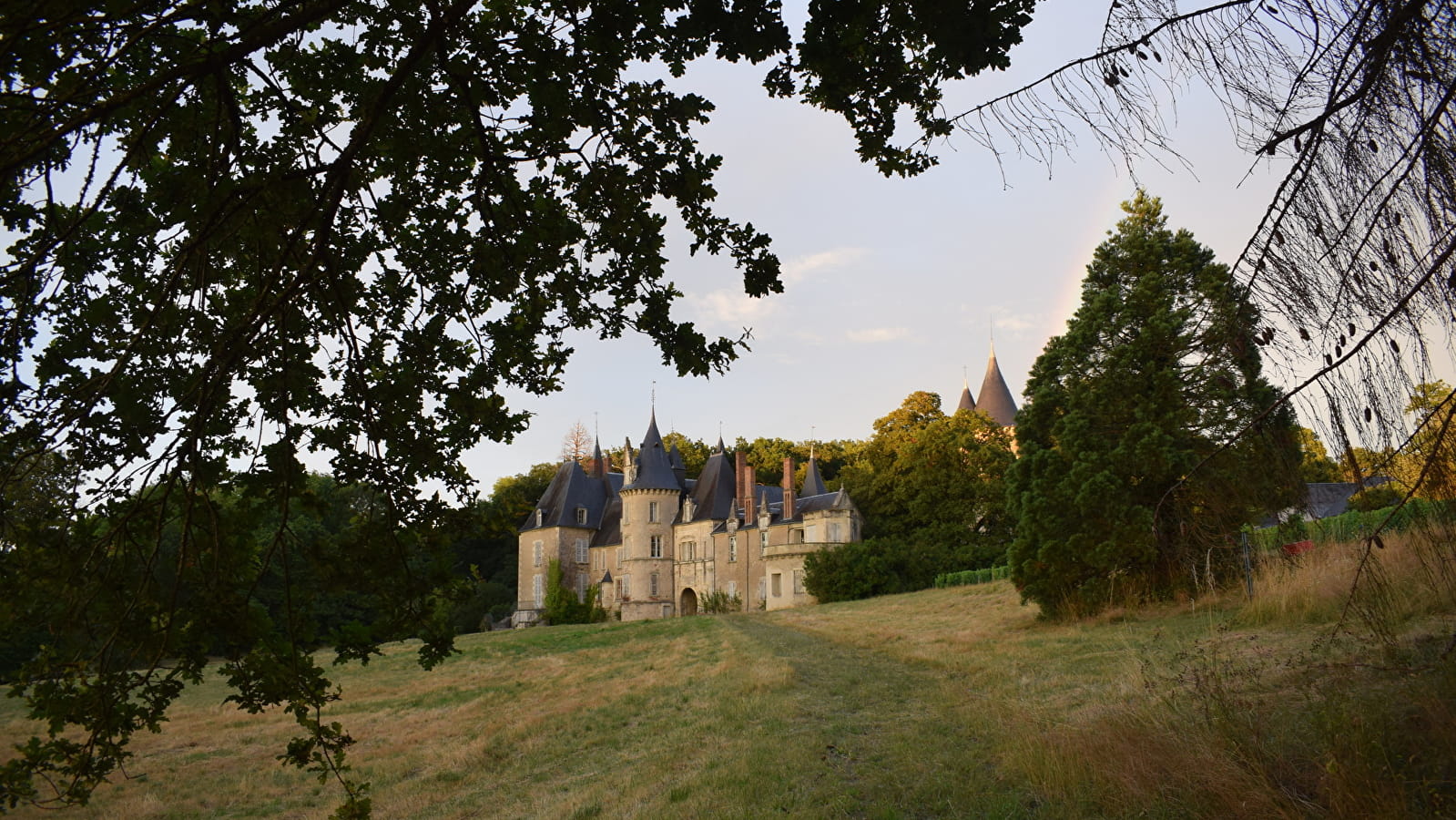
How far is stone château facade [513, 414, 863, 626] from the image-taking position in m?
42.3

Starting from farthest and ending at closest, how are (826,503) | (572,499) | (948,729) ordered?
(572,499)
(826,503)
(948,729)

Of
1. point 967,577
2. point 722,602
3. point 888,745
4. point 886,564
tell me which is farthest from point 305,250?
point 722,602

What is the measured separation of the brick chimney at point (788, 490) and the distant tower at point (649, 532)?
25.2ft

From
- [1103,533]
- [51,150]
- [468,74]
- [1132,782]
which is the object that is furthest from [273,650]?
[1103,533]

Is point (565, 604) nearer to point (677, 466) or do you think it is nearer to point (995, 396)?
point (677, 466)

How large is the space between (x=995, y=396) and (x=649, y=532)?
23.6 metres

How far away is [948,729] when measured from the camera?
8492 millimetres

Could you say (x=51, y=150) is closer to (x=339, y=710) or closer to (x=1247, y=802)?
(x=1247, y=802)

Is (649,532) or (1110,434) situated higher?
(1110,434)

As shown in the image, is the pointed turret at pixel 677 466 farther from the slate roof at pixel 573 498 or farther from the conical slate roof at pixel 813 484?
the conical slate roof at pixel 813 484

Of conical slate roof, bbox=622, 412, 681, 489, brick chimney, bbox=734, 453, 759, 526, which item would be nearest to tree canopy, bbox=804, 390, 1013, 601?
brick chimney, bbox=734, 453, 759, 526

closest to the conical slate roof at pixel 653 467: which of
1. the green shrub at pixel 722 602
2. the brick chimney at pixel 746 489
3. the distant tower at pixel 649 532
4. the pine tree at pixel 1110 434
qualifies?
the distant tower at pixel 649 532

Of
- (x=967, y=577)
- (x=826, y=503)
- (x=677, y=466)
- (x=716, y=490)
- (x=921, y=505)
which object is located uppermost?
(x=677, y=466)

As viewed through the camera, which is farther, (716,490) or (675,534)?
(675,534)
